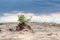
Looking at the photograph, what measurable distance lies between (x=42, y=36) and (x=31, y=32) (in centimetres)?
157

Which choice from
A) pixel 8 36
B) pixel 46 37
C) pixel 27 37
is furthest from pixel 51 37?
pixel 8 36

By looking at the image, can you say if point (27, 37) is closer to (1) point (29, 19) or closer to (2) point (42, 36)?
(2) point (42, 36)

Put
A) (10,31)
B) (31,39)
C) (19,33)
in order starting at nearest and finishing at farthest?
(31,39) < (19,33) < (10,31)

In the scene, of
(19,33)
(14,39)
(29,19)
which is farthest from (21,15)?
(14,39)

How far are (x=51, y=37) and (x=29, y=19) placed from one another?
355 centimetres

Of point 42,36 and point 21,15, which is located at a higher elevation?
point 21,15

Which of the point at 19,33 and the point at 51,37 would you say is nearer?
the point at 51,37

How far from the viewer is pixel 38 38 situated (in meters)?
17.1

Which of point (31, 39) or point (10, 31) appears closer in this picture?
point (31, 39)

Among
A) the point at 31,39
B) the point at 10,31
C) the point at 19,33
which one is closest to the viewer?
the point at 31,39

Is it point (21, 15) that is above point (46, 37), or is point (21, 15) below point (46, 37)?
above

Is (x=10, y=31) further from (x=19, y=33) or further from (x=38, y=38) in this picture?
(x=38, y=38)

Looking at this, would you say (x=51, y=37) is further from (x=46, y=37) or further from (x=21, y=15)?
(x=21, y=15)

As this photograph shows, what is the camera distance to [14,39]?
1709cm
